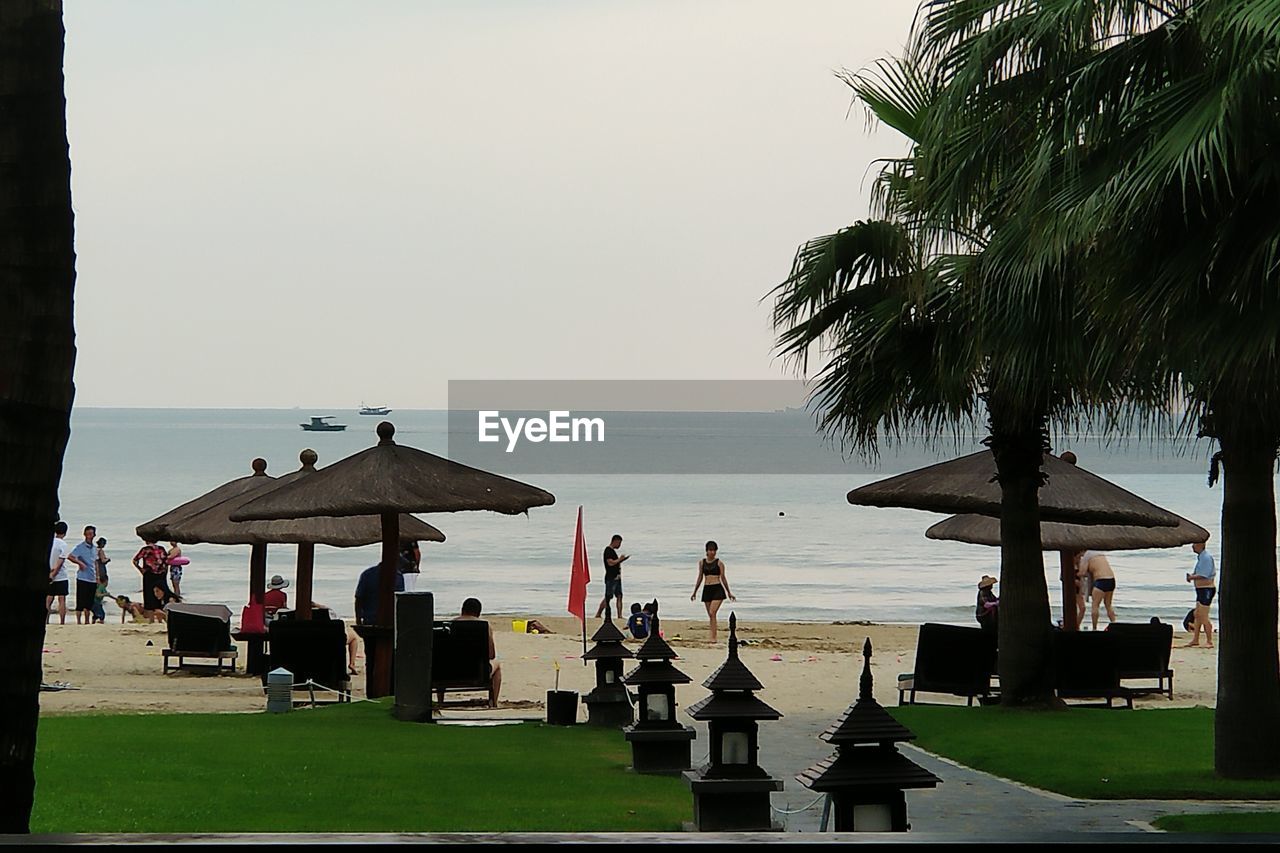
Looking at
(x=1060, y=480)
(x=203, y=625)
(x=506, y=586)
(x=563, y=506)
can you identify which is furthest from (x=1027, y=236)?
(x=563, y=506)

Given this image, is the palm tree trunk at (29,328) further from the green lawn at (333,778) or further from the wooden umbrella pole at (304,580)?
the wooden umbrella pole at (304,580)

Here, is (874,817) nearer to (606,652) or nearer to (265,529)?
(606,652)

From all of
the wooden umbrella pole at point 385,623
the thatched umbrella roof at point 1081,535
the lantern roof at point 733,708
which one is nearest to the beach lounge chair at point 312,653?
the wooden umbrella pole at point 385,623

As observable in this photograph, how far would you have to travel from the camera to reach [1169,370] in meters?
8.51

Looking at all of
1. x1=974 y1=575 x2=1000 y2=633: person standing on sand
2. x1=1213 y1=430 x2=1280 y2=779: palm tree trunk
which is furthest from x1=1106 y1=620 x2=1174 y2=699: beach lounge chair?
x1=1213 y1=430 x2=1280 y2=779: palm tree trunk

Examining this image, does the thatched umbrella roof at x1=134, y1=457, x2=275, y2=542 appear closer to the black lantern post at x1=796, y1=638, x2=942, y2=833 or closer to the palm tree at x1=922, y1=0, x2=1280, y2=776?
the palm tree at x1=922, y1=0, x2=1280, y2=776

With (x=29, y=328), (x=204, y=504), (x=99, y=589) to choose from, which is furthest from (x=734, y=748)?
(x=99, y=589)

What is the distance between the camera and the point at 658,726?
34.2ft

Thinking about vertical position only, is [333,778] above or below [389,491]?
below

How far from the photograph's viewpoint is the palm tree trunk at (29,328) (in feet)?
13.3

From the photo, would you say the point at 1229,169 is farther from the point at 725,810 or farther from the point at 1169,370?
the point at 725,810

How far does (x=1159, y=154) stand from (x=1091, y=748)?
6288 millimetres

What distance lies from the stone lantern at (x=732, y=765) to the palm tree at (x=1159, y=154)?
105 inches

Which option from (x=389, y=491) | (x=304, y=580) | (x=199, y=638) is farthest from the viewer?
(x=199, y=638)
